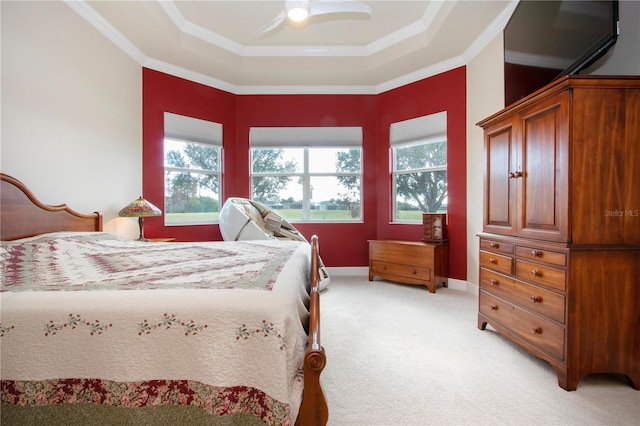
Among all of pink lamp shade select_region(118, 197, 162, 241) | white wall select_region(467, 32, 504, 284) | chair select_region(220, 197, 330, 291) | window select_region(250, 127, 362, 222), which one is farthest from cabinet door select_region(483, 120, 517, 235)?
pink lamp shade select_region(118, 197, 162, 241)

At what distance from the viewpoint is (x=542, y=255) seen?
196 cm

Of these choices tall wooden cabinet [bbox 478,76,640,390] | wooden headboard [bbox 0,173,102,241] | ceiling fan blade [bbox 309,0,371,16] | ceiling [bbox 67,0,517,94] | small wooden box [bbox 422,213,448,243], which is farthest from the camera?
small wooden box [bbox 422,213,448,243]

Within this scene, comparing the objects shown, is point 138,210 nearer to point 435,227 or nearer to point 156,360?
point 156,360

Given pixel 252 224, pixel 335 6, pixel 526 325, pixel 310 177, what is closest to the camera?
pixel 526 325

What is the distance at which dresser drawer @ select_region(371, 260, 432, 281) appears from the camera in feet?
13.0

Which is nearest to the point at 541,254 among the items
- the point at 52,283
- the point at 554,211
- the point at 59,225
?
the point at 554,211

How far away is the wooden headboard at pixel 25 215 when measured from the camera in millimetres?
2180

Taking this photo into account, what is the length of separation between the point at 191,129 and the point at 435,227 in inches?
138

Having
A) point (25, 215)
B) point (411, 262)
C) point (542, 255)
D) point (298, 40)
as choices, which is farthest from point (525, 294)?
point (298, 40)

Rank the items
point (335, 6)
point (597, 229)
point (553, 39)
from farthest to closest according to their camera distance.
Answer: point (335, 6) < point (553, 39) < point (597, 229)

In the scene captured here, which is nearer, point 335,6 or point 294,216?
point 335,6

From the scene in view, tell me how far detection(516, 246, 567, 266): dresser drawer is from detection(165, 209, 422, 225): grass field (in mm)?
2381

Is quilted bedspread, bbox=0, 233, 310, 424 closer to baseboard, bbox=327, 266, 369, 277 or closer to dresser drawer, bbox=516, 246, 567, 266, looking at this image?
dresser drawer, bbox=516, 246, 567, 266

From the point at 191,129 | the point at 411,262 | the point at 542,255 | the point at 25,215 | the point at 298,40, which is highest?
the point at 298,40
